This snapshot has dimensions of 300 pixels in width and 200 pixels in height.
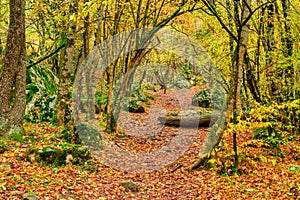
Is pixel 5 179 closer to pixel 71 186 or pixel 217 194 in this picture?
pixel 71 186

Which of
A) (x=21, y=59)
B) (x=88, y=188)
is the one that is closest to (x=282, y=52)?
(x=88, y=188)

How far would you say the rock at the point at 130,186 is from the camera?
25.8ft

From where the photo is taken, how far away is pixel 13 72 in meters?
9.08

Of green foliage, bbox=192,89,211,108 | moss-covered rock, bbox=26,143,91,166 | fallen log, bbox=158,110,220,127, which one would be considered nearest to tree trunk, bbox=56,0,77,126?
moss-covered rock, bbox=26,143,91,166

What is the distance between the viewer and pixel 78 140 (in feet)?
32.7

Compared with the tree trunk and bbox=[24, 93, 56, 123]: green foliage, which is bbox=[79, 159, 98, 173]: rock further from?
bbox=[24, 93, 56, 123]: green foliage

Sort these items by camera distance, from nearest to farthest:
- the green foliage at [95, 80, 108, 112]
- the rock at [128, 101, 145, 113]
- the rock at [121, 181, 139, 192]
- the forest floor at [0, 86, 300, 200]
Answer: the forest floor at [0, 86, 300, 200] → the rock at [121, 181, 139, 192] → the green foliage at [95, 80, 108, 112] → the rock at [128, 101, 145, 113]

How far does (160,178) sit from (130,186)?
143 cm

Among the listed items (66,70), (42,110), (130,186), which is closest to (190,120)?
(42,110)

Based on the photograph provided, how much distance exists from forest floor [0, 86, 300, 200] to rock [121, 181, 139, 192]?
103mm

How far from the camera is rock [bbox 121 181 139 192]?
787 centimetres

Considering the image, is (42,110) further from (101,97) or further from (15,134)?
(101,97)

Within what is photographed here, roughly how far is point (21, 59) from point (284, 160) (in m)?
8.79

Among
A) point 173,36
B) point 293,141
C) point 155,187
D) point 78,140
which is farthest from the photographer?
point 173,36
